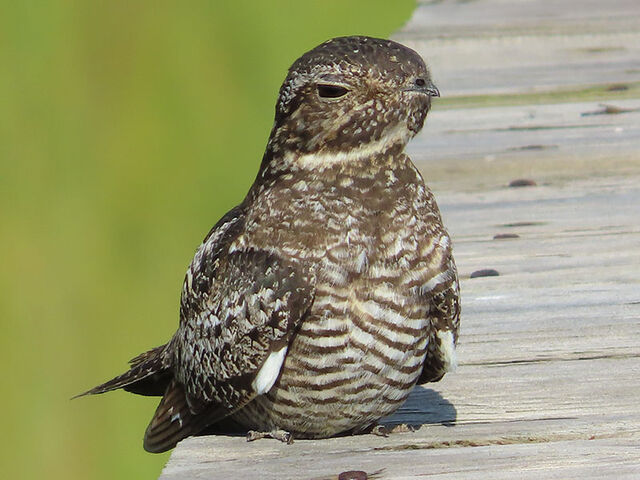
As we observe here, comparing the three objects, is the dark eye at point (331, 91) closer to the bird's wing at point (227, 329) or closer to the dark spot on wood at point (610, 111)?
the bird's wing at point (227, 329)

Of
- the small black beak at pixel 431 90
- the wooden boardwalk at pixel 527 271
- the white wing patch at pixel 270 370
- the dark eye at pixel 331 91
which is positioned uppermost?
the dark eye at pixel 331 91

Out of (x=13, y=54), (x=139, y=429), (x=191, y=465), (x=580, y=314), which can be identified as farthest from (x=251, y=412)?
(x=13, y=54)

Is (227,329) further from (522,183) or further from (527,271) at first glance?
(522,183)

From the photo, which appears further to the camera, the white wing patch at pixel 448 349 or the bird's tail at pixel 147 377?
the bird's tail at pixel 147 377

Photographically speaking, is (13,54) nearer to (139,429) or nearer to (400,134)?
(139,429)

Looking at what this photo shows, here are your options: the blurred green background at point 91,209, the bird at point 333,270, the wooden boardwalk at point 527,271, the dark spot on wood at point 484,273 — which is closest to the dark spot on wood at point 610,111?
the wooden boardwalk at point 527,271

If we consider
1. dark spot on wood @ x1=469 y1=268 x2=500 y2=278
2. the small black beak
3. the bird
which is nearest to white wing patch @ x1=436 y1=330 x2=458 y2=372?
the bird
